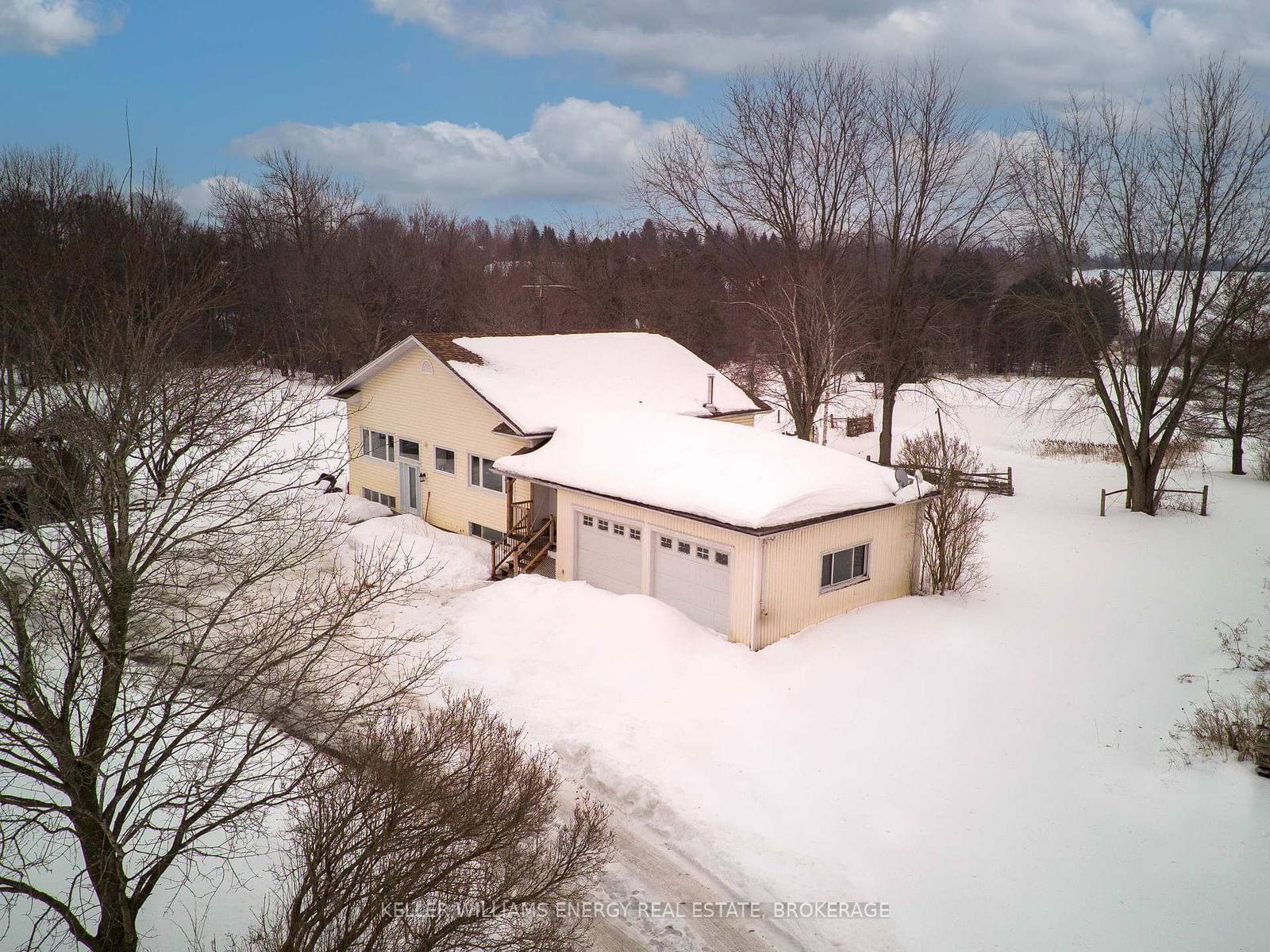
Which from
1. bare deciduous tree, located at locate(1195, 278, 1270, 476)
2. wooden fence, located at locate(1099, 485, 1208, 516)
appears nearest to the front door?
wooden fence, located at locate(1099, 485, 1208, 516)

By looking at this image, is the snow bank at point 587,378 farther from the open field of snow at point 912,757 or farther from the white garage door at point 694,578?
the white garage door at point 694,578

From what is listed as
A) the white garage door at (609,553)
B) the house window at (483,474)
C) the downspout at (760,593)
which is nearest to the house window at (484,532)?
the house window at (483,474)

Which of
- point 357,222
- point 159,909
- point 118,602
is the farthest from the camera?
point 357,222

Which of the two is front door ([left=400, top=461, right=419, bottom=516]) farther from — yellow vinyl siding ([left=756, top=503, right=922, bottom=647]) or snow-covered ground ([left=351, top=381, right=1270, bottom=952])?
yellow vinyl siding ([left=756, top=503, right=922, bottom=647])

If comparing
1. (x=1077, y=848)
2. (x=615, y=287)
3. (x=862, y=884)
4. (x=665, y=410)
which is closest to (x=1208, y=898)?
(x=1077, y=848)

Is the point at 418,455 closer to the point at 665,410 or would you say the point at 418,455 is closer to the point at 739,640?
the point at 665,410

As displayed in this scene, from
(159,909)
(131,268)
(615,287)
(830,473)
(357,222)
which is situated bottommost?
(159,909)

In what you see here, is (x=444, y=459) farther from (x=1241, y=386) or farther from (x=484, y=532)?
Result: (x=1241, y=386)

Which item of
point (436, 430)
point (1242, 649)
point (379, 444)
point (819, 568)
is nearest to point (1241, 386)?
point (1242, 649)
